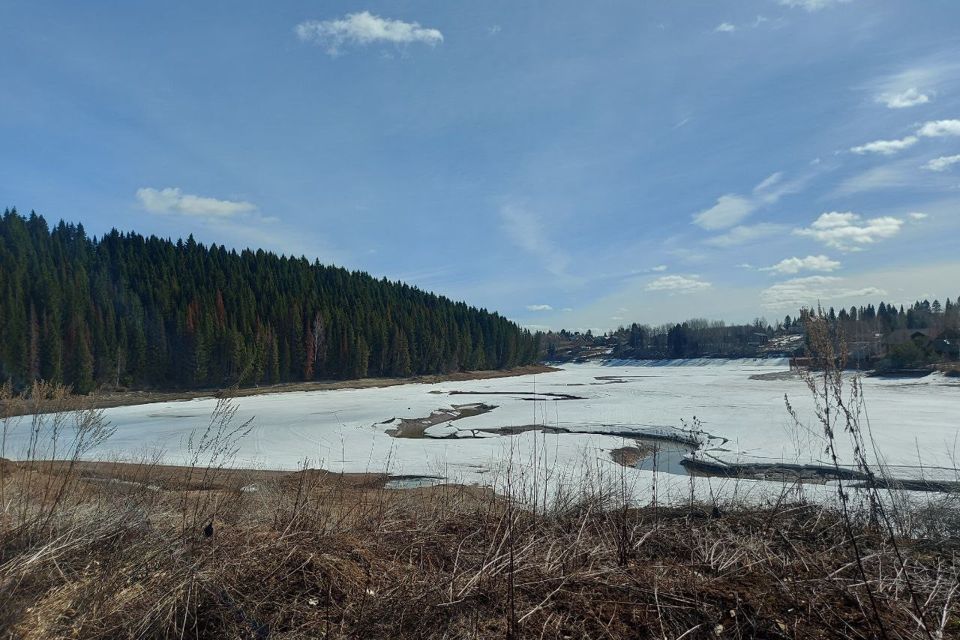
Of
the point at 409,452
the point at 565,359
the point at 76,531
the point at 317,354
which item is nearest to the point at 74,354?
the point at 317,354

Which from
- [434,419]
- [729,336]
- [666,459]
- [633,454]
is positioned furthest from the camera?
[729,336]

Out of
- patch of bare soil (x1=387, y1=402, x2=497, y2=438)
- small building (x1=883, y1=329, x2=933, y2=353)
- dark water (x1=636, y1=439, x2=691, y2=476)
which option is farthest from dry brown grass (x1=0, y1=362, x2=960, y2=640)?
small building (x1=883, y1=329, x2=933, y2=353)

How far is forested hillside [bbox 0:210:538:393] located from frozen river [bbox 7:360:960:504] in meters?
19.5

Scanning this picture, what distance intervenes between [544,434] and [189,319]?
6091 centimetres

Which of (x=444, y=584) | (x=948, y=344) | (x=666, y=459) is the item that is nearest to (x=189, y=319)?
(x=666, y=459)

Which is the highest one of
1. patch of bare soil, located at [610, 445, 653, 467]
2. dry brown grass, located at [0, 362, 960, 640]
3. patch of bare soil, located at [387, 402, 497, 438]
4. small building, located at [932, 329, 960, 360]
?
small building, located at [932, 329, 960, 360]

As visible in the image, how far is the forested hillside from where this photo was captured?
50.6m

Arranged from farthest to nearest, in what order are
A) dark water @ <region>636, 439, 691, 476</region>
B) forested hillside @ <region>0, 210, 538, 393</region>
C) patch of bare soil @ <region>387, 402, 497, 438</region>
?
forested hillside @ <region>0, 210, 538, 393</region>
patch of bare soil @ <region>387, 402, 497, 438</region>
dark water @ <region>636, 439, 691, 476</region>

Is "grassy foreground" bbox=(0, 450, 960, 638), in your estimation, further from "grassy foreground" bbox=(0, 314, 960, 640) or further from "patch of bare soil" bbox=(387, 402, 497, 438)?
"patch of bare soil" bbox=(387, 402, 497, 438)

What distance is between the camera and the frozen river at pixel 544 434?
15125 millimetres

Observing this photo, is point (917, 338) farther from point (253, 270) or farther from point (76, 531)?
point (253, 270)

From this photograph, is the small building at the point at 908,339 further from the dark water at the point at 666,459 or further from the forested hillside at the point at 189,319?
the forested hillside at the point at 189,319

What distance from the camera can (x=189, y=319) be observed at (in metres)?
60.2

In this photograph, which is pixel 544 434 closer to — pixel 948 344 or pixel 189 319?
pixel 189 319
